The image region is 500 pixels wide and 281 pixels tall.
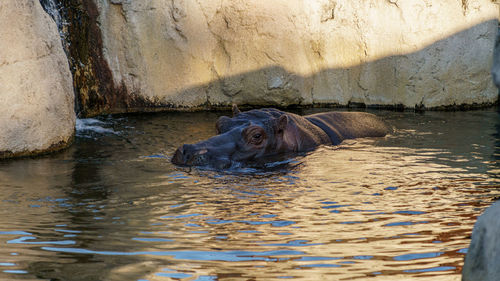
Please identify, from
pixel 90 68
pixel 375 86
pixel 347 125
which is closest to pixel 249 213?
pixel 347 125

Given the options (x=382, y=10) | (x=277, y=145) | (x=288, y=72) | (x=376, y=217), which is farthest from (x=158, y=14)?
(x=376, y=217)

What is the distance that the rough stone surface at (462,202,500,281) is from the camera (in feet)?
8.29

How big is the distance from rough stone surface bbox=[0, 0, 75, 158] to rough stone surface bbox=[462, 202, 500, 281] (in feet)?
19.6

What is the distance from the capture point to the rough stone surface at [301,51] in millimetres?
11547

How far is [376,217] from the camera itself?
15.8ft

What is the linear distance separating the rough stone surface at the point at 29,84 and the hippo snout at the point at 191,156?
1969 mm

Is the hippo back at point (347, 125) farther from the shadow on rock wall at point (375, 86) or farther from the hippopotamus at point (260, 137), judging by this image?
the shadow on rock wall at point (375, 86)

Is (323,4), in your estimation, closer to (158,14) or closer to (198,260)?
(158,14)

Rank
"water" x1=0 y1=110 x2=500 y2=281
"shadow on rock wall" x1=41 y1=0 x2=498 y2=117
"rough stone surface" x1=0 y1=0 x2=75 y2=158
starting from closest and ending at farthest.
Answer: "water" x1=0 y1=110 x2=500 y2=281, "rough stone surface" x1=0 y1=0 x2=75 y2=158, "shadow on rock wall" x1=41 y1=0 x2=498 y2=117

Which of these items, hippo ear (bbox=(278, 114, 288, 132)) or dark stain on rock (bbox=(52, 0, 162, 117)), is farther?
dark stain on rock (bbox=(52, 0, 162, 117))

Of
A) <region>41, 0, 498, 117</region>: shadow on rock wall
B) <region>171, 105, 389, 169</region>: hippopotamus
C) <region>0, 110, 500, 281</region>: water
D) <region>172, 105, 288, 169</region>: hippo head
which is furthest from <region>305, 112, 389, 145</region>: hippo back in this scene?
<region>41, 0, 498, 117</region>: shadow on rock wall

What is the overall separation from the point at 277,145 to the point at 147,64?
4.92 m

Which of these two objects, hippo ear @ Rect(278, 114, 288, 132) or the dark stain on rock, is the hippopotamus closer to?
hippo ear @ Rect(278, 114, 288, 132)

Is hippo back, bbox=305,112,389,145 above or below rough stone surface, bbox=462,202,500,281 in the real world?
above
